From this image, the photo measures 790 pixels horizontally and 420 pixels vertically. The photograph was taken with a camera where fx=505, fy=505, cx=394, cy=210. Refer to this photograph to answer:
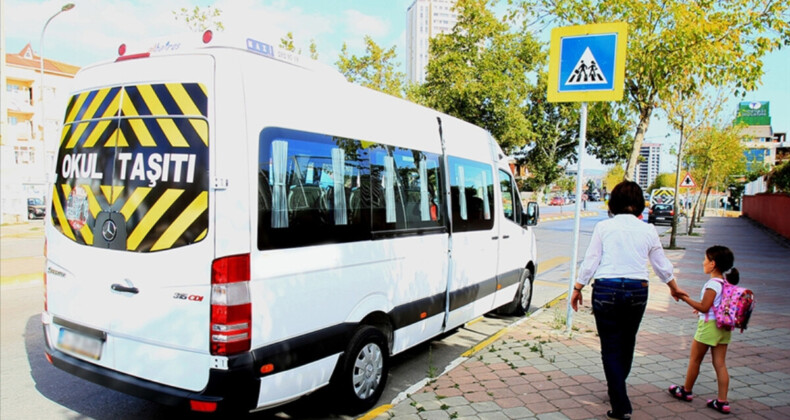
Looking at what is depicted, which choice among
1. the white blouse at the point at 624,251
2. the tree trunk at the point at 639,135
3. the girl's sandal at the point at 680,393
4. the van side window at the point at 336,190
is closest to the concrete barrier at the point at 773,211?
the tree trunk at the point at 639,135

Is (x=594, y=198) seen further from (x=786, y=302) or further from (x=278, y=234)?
(x=278, y=234)

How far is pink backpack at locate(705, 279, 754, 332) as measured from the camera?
3.68 meters

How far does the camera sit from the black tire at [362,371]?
12.3 ft

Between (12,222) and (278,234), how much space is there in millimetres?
30496

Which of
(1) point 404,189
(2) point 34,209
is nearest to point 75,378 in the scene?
(1) point 404,189

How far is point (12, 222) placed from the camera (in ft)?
87.6

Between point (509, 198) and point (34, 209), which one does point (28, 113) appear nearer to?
point (34, 209)

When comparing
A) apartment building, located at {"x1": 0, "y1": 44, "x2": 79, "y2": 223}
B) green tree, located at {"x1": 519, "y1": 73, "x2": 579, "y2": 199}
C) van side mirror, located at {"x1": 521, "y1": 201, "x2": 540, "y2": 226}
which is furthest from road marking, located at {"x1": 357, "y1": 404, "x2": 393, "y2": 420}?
apartment building, located at {"x1": 0, "y1": 44, "x2": 79, "y2": 223}

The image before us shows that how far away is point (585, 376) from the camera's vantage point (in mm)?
4617

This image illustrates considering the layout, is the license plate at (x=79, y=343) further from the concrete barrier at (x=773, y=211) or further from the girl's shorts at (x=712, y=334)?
the concrete barrier at (x=773, y=211)

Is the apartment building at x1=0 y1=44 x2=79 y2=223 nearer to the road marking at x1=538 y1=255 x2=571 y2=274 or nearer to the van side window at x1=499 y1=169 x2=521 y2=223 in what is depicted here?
the road marking at x1=538 y1=255 x2=571 y2=274

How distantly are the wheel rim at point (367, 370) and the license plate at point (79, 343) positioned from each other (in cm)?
176

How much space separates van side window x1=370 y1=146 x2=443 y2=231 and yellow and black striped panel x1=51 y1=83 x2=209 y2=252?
1.51m

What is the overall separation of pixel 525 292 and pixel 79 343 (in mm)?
5688
